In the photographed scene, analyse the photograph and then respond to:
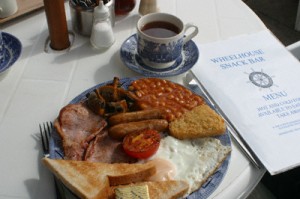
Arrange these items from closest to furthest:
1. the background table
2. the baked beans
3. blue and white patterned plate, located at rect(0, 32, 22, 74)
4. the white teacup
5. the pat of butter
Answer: the pat of butter
the background table
the baked beans
blue and white patterned plate, located at rect(0, 32, 22, 74)
the white teacup

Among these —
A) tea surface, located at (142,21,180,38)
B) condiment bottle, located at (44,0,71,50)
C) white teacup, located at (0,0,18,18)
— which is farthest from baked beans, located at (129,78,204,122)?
white teacup, located at (0,0,18,18)

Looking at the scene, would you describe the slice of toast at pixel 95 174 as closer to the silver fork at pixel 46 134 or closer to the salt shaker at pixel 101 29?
the silver fork at pixel 46 134

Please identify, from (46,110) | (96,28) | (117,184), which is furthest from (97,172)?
(96,28)

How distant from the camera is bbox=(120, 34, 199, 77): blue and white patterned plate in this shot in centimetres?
107

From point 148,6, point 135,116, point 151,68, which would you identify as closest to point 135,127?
point 135,116

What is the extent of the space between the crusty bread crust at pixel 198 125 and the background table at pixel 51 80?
7 centimetres

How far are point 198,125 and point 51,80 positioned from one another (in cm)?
44

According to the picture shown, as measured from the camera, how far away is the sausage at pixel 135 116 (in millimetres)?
887

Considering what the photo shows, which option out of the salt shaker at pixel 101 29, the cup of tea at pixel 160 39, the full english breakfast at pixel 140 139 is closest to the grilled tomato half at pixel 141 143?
the full english breakfast at pixel 140 139

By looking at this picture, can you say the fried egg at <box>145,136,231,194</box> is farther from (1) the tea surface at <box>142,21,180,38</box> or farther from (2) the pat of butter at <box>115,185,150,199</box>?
(1) the tea surface at <box>142,21,180,38</box>

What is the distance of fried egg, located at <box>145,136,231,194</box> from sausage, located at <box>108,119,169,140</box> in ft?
0.11

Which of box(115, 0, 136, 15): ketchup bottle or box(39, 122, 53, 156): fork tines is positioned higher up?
box(115, 0, 136, 15): ketchup bottle

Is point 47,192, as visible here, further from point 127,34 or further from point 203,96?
point 127,34

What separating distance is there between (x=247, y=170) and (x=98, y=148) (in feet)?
1.11
